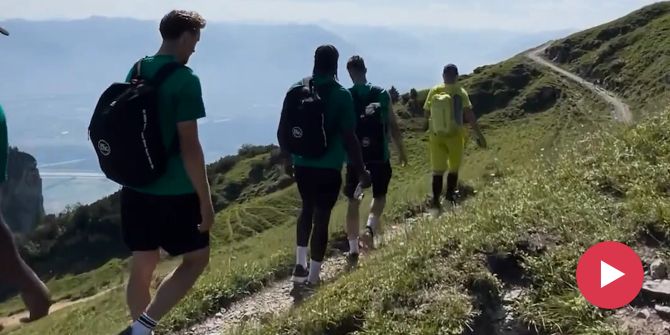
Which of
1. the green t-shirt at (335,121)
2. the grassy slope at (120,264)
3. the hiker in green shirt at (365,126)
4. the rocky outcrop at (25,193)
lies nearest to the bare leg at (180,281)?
the green t-shirt at (335,121)

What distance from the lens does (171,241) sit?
15.6 ft

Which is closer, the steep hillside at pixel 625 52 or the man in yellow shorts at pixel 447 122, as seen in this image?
the man in yellow shorts at pixel 447 122

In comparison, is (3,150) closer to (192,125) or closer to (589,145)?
(192,125)

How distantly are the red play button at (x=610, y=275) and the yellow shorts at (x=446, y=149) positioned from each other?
4.81 meters

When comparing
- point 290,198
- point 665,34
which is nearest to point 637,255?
point 290,198

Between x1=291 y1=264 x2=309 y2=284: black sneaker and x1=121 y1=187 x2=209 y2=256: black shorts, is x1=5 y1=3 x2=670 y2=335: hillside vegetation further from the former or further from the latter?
x1=121 y1=187 x2=209 y2=256: black shorts

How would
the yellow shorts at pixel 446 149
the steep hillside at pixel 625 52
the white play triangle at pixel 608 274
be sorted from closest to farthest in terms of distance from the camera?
the white play triangle at pixel 608 274
the yellow shorts at pixel 446 149
the steep hillside at pixel 625 52

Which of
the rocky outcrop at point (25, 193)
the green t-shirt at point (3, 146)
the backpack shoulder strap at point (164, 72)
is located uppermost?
the backpack shoulder strap at point (164, 72)

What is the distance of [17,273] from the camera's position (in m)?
3.46

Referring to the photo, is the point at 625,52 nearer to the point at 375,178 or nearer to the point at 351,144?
the point at 375,178

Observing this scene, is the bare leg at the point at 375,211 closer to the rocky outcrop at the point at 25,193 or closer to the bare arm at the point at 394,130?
the bare arm at the point at 394,130

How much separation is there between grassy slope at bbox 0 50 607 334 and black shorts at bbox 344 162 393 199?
0.96 metres

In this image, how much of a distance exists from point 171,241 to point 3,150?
1.36m

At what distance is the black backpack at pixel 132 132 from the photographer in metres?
4.36
